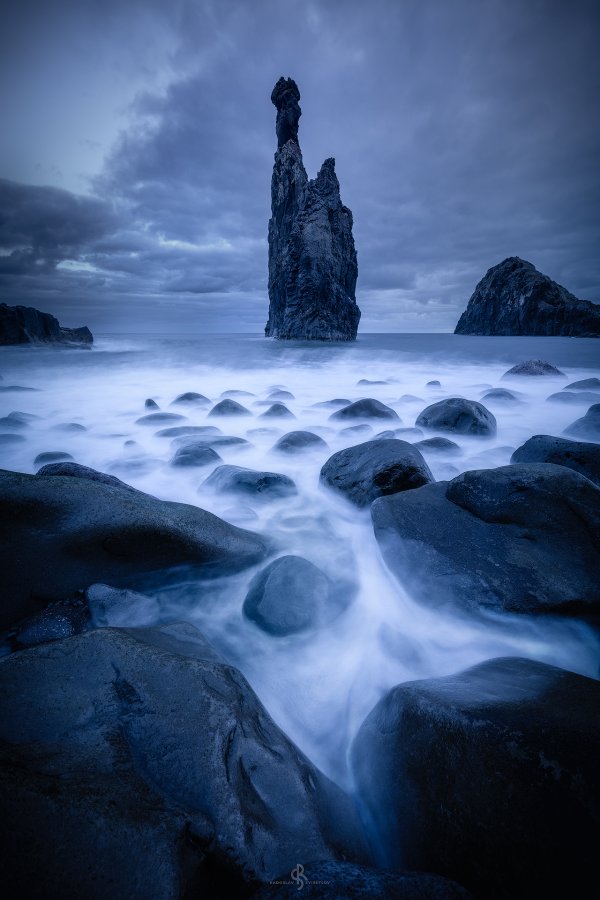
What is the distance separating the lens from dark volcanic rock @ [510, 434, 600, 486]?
3258 millimetres

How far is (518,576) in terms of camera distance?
2.19 metres

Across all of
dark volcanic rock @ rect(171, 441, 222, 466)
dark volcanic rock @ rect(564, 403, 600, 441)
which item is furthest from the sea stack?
dark volcanic rock @ rect(171, 441, 222, 466)

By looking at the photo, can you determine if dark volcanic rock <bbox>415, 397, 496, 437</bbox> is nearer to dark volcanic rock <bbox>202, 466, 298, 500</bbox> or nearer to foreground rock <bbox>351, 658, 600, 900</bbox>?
dark volcanic rock <bbox>202, 466, 298, 500</bbox>

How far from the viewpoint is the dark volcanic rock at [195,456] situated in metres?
4.23

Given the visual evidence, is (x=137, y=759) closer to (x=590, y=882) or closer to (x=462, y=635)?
(x=590, y=882)

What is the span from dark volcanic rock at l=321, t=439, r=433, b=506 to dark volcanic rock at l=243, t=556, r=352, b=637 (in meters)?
1.21

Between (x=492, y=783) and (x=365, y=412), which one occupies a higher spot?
(x=365, y=412)

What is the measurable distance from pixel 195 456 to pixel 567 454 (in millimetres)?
3849

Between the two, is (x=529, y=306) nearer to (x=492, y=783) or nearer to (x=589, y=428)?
(x=589, y=428)

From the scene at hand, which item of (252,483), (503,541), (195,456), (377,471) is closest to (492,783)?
(503,541)

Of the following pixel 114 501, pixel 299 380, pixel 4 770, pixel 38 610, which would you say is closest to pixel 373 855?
pixel 4 770

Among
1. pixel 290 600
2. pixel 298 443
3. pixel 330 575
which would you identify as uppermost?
pixel 298 443

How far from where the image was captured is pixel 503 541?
2373mm

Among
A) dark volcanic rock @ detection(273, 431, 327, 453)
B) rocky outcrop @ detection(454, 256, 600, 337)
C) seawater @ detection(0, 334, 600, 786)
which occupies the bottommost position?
seawater @ detection(0, 334, 600, 786)
